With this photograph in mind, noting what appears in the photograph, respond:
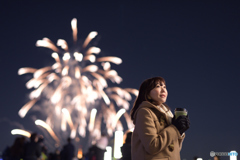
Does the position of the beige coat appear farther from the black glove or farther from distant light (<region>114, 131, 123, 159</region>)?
distant light (<region>114, 131, 123, 159</region>)

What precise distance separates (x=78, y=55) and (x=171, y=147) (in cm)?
2725

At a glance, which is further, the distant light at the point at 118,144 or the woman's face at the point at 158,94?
the distant light at the point at 118,144

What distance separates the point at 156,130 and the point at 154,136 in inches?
4.5

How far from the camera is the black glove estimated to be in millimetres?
3393

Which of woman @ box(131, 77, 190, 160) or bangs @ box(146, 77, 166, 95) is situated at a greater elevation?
bangs @ box(146, 77, 166, 95)

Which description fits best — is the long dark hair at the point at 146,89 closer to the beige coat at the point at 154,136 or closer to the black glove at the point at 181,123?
the beige coat at the point at 154,136

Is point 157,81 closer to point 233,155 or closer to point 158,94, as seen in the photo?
point 158,94

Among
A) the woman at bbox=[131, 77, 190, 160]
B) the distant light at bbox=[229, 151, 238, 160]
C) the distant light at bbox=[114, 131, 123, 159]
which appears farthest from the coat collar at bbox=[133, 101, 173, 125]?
the distant light at bbox=[229, 151, 238, 160]

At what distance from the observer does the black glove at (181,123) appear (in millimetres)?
3393

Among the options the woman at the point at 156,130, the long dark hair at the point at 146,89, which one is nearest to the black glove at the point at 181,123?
the woman at the point at 156,130

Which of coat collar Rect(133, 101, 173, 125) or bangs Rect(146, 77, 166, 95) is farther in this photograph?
bangs Rect(146, 77, 166, 95)

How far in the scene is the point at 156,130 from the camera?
3.38 m

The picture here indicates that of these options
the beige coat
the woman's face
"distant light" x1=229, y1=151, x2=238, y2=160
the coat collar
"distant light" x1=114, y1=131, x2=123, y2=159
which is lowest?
"distant light" x1=229, y1=151, x2=238, y2=160

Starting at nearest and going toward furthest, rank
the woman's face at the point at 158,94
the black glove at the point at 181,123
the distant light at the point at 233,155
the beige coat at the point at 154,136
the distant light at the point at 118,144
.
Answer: the beige coat at the point at 154,136 → the black glove at the point at 181,123 → the woman's face at the point at 158,94 → the distant light at the point at 118,144 → the distant light at the point at 233,155
